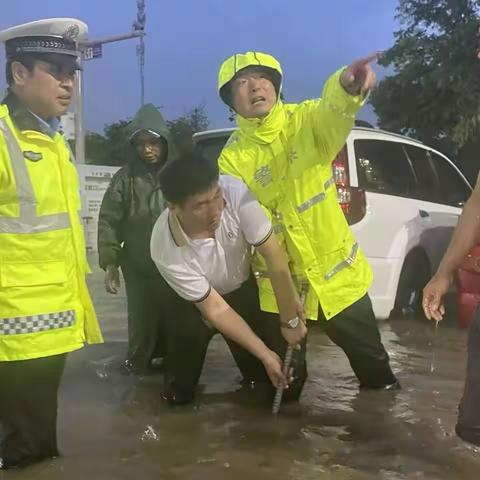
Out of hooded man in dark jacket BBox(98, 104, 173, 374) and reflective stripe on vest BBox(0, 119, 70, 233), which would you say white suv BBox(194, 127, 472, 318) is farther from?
reflective stripe on vest BBox(0, 119, 70, 233)

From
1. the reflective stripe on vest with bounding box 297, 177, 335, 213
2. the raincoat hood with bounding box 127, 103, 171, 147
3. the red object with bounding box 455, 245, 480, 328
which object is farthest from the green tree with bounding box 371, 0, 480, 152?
the reflective stripe on vest with bounding box 297, 177, 335, 213

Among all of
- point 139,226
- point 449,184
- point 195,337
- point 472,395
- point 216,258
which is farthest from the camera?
point 449,184

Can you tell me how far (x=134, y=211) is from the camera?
5359mm

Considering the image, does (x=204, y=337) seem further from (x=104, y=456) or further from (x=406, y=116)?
(x=406, y=116)

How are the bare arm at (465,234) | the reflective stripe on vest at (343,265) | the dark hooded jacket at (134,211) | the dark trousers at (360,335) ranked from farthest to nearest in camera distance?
1. the dark hooded jacket at (134,211)
2. the dark trousers at (360,335)
3. the reflective stripe on vest at (343,265)
4. the bare arm at (465,234)

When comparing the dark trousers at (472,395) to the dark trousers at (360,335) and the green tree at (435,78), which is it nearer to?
the dark trousers at (360,335)

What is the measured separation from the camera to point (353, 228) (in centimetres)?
643

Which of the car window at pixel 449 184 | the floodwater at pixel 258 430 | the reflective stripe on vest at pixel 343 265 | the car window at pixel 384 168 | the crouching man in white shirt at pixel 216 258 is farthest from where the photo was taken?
the car window at pixel 449 184

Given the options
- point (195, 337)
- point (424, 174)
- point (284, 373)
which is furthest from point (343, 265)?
point (424, 174)

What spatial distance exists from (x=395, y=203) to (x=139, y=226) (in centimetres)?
249

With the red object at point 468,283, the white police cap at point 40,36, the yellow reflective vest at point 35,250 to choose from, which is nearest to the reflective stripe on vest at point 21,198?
the yellow reflective vest at point 35,250

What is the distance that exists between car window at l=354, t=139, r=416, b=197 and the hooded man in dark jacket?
188 cm

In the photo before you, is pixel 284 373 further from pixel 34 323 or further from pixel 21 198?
pixel 21 198

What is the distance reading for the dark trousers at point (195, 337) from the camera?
175 inches
